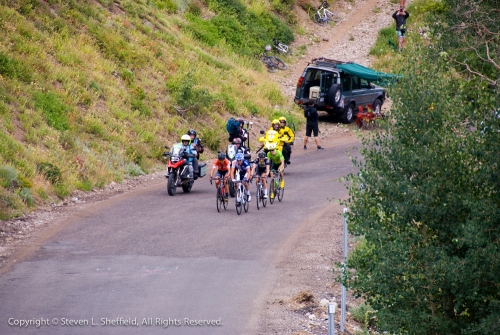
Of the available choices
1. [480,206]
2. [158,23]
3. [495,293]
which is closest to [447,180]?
[480,206]

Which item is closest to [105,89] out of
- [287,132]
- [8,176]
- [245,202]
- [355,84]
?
[287,132]

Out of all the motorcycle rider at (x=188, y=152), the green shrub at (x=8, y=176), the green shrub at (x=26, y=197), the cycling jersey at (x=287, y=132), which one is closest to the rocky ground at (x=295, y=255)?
the green shrub at (x=26, y=197)

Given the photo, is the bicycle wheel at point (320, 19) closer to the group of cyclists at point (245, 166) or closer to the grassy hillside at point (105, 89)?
the grassy hillside at point (105, 89)

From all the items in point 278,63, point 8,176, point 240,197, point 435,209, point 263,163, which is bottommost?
point 240,197

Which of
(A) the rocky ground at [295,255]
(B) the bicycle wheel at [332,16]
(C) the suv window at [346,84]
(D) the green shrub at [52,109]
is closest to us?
(A) the rocky ground at [295,255]

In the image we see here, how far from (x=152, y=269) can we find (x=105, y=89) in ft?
44.6

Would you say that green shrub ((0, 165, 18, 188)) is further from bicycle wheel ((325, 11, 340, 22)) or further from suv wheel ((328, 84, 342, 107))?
bicycle wheel ((325, 11, 340, 22))

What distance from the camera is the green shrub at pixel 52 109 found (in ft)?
73.6

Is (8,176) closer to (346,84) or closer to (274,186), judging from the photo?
(274,186)

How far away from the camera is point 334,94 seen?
30.9 m

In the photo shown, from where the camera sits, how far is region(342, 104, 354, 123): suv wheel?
32.2 metres

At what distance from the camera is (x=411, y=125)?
9391mm

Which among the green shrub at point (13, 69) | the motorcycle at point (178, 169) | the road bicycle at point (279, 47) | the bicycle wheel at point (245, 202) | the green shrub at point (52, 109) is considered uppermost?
the road bicycle at point (279, 47)

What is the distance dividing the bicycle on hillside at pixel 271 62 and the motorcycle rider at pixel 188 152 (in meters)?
19.2
